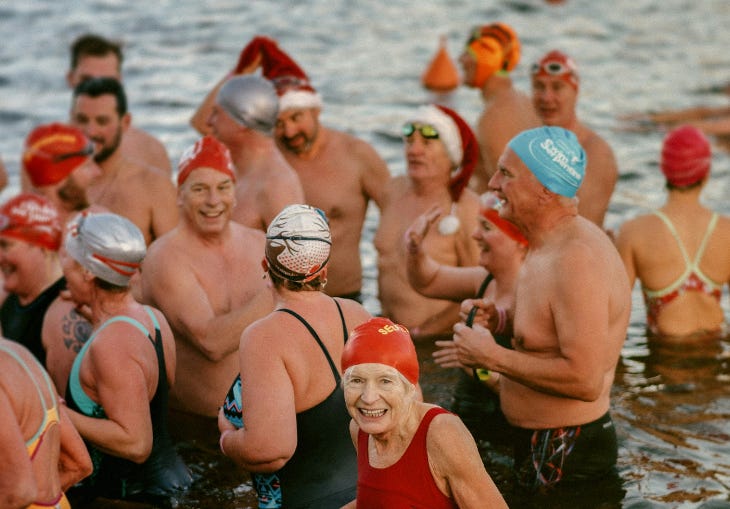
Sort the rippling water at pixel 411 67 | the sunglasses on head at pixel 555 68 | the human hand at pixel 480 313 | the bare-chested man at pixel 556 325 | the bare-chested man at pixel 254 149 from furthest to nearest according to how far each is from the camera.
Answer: the sunglasses on head at pixel 555 68 → the rippling water at pixel 411 67 → the bare-chested man at pixel 254 149 → the human hand at pixel 480 313 → the bare-chested man at pixel 556 325

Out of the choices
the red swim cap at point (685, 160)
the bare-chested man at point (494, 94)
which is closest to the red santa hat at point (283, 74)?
the bare-chested man at point (494, 94)

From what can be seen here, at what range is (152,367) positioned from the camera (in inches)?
203

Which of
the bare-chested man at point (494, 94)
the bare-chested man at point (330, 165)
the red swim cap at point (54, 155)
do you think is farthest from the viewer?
the bare-chested man at point (494, 94)

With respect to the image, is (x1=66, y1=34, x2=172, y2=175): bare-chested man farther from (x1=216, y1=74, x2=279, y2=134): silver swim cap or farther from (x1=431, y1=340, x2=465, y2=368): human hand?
(x1=431, y1=340, x2=465, y2=368): human hand

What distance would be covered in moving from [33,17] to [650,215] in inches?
706

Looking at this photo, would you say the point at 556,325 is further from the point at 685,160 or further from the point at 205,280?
the point at 685,160

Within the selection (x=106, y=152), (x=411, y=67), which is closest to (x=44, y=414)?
(x=106, y=152)

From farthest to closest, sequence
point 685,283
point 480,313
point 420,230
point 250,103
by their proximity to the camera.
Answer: point 685,283 < point 250,103 < point 420,230 < point 480,313

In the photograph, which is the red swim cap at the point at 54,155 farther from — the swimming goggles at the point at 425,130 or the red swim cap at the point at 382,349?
the red swim cap at the point at 382,349

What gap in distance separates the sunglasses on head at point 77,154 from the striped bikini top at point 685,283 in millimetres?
3820

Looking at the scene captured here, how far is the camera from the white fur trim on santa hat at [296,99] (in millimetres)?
8156

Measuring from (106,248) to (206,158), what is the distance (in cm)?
109

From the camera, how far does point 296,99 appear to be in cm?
819

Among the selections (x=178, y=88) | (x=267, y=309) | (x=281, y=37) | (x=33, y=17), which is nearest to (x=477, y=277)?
(x=267, y=309)
